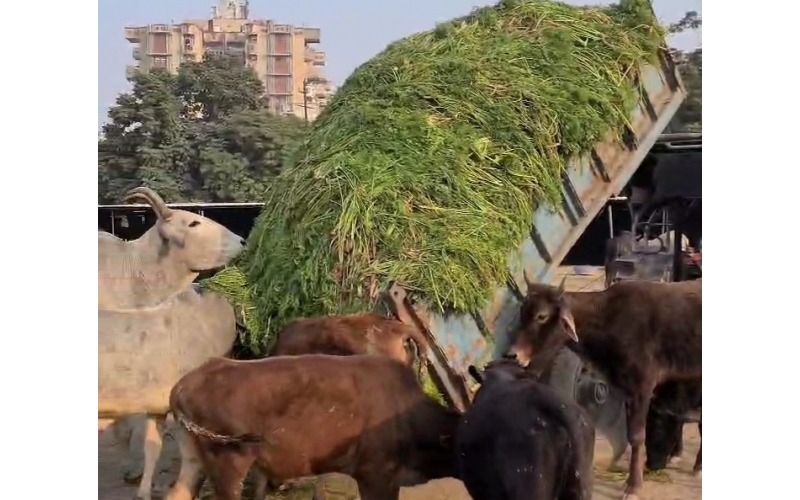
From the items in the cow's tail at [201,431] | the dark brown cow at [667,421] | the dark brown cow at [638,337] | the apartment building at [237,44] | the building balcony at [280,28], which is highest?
the building balcony at [280,28]

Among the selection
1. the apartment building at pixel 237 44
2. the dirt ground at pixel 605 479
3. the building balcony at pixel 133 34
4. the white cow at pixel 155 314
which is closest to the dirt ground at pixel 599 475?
→ the dirt ground at pixel 605 479

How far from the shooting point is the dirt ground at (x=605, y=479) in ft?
15.7

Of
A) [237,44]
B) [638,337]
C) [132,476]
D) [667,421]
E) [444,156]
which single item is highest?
[237,44]

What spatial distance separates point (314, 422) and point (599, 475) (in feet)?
5.39

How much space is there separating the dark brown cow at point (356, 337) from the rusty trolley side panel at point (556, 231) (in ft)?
0.38

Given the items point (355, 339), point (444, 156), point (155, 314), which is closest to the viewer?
point (355, 339)

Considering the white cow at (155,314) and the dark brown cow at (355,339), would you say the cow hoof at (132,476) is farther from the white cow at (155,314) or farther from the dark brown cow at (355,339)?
the dark brown cow at (355,339)

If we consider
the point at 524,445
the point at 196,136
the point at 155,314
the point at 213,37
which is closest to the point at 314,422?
the point at 524,445

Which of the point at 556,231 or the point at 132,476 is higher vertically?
the point at 556,231

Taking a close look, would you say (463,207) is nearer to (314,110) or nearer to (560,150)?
(560,150)

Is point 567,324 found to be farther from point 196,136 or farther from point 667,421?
point 196,136

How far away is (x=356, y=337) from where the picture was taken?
4.47 m
